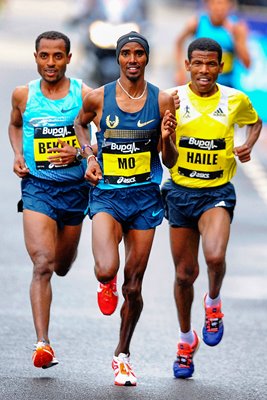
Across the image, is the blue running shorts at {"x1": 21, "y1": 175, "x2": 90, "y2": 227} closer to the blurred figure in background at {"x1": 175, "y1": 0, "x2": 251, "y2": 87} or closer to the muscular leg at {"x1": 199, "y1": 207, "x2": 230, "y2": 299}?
the muscular leg at {"x1": 199, "y1": 207, "x2": 230, "y2": 299}

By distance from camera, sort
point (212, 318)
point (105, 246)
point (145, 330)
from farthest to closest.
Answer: point (145, 330)
point (212, 318)
point (105, 246)

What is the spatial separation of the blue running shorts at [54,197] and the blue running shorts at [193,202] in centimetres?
62

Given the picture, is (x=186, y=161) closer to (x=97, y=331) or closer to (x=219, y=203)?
(x=219, y=203)

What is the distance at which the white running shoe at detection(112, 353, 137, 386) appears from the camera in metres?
9.39

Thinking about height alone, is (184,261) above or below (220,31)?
above

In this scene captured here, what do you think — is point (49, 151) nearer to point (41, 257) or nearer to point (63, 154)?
point (63, 154)

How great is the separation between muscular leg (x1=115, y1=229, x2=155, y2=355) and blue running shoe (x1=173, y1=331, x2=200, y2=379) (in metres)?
0.48

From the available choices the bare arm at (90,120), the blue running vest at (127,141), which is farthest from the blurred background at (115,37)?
the blue running vest at (127,141)

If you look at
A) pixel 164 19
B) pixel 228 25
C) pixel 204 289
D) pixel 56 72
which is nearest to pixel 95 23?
pixel 228 25

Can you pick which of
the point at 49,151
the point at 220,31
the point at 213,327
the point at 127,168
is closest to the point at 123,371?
the point at 213,327

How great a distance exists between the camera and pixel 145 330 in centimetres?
1160

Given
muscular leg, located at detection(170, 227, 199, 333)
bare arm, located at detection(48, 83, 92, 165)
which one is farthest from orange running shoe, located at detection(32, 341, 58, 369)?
bare arm, located at detection(48, 83, 92, 165)

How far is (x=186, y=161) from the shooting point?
9742mm

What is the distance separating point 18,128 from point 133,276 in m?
1.44
